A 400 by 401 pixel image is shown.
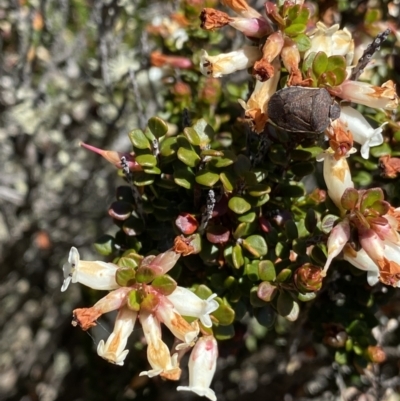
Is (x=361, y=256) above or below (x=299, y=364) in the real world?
above

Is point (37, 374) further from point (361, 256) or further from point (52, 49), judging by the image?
point (361, 256)

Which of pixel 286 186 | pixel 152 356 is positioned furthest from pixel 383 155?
pixel 152 356

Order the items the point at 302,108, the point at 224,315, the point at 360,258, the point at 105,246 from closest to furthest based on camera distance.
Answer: the point at 302,108
the point at 360,258
the point at 224,315
the point at 105,246

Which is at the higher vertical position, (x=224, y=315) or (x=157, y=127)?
(x=157, y=127)

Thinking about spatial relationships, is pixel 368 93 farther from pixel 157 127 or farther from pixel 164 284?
pixel 164 284

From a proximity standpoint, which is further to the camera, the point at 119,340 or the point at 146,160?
the point at 146,160

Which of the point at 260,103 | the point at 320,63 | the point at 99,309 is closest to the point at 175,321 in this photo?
the point at 99,309


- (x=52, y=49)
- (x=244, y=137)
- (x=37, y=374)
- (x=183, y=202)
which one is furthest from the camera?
(x=37, y=374)
